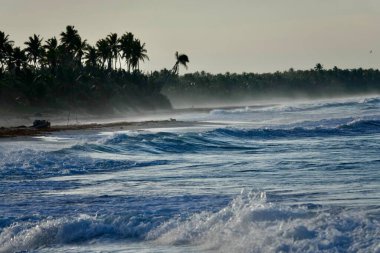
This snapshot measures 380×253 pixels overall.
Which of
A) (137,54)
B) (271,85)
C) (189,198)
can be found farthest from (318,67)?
(189,198)

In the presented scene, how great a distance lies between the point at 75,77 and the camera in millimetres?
71188

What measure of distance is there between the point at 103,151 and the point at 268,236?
55.9ft

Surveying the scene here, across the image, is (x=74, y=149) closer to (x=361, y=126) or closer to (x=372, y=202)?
(x=372, y=202)

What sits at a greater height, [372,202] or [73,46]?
[73,46]

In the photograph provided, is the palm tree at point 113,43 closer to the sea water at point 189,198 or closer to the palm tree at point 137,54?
the palm tree at point 137,54

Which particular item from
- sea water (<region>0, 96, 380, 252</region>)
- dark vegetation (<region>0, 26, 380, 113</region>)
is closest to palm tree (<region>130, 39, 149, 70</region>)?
dark vegetation (<region>0, 26, 380, 113</region>)

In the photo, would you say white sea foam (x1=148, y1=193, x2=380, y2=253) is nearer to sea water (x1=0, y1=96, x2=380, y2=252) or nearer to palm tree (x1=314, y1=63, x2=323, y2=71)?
sea water (x1=0, y1=96, x2=380, y2=252)

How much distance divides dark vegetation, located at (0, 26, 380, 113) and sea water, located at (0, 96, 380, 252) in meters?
34.5

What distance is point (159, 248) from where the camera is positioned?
34.2 feet

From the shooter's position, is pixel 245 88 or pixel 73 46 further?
pixel 245 88

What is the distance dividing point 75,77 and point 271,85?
8812 centimetres

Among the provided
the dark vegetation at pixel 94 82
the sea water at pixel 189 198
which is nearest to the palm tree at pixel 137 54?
the dark vegetation at pixel 94 82

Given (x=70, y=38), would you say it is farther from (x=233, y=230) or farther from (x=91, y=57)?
(x=233, y=230)

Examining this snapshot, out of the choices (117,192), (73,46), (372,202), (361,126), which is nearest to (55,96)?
(73,46)
